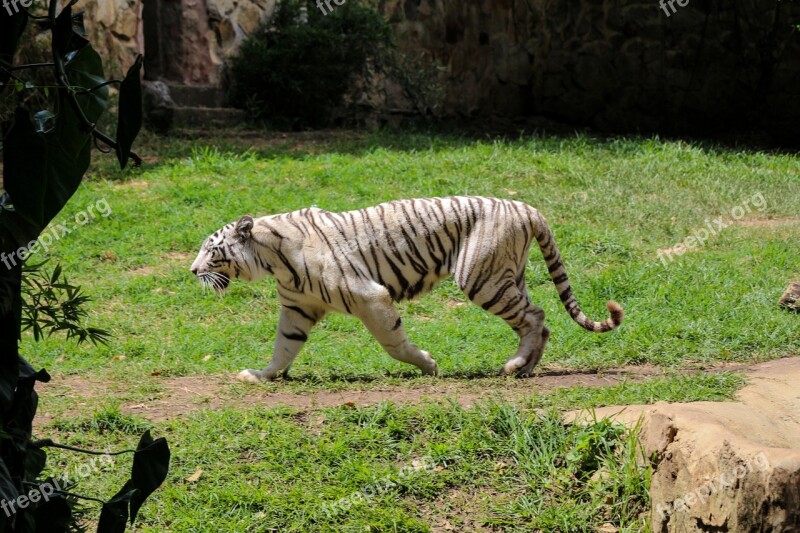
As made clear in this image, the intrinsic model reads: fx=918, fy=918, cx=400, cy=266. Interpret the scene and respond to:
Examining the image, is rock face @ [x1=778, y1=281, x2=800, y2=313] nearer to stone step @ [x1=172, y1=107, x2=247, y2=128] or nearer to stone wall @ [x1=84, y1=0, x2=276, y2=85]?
stone step @ [x1=172, y1=107, x2=247, y2=128]

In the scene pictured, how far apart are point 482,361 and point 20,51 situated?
745 cm

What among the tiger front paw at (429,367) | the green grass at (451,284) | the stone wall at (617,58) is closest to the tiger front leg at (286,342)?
the green grass at (451,284)

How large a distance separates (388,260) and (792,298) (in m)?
3.42

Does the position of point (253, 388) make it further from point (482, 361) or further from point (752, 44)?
point (752, 44)

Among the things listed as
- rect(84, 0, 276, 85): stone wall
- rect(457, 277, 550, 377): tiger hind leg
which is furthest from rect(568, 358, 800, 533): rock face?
rect(84, 0, 276, 85): stone wall

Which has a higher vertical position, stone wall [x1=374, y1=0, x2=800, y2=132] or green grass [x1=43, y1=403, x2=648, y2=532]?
stone wall [x1=374, y1=0, x2=800, y2=132]

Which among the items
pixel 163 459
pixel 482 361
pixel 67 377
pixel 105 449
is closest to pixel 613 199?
pixel 482 361

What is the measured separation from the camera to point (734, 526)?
376 centimetres

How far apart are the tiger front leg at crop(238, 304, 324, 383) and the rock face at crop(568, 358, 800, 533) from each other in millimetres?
2131

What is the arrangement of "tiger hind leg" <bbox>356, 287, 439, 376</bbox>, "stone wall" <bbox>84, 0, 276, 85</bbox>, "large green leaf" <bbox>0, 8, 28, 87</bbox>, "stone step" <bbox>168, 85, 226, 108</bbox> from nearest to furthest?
"large green leaf" <bbox>0, 8, 28, 87</bbox> → "tiger hind leg" <bbox>356, 287, 439, 376</bbox> → "stone wall" <bbox>84, 0, 276, 85</bbox> → "stone step" <bbox>168, 85, 226, 108</bbox>

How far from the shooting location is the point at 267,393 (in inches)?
223

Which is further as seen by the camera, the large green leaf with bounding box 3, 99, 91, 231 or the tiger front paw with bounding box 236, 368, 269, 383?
the tiger front paw with bounding box 236, 368, 269, 383

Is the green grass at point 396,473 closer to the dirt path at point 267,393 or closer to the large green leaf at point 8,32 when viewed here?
the dirt path at point 267,393

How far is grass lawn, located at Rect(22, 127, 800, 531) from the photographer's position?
4477mm
